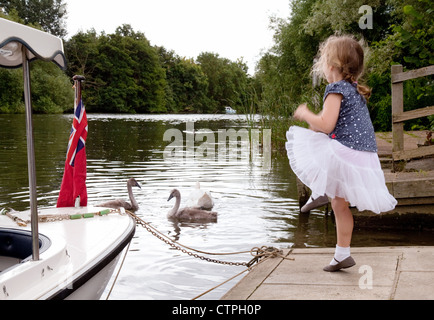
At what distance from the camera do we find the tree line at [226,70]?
53.3ft

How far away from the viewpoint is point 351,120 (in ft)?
13.4

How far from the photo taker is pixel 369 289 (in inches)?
147

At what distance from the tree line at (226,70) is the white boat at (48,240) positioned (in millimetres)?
5023

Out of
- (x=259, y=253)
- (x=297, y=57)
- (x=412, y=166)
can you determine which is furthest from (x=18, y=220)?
(x=297, y=57)

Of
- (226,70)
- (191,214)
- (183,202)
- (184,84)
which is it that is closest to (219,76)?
(226,70)

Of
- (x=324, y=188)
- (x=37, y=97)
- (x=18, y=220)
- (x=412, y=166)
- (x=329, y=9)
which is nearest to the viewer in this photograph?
(x=324, y=188)

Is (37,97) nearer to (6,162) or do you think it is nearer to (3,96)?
(3,96)

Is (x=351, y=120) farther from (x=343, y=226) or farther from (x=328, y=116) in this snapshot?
(x=343, y=226)

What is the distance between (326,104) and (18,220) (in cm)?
290

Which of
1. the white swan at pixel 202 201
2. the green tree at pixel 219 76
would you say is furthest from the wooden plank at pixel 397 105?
the green tree at pixel 219 76

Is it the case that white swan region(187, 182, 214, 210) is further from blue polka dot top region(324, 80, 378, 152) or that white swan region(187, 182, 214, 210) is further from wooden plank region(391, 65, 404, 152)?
blue polka dot top region(324, 80, 378, 152)

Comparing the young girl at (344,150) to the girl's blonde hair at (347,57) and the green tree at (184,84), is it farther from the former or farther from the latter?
the green tree at (184,84)

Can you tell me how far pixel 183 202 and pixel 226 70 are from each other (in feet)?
331

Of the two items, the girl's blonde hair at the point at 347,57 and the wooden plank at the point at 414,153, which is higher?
the girl's blonde hair at the point at 347,57
